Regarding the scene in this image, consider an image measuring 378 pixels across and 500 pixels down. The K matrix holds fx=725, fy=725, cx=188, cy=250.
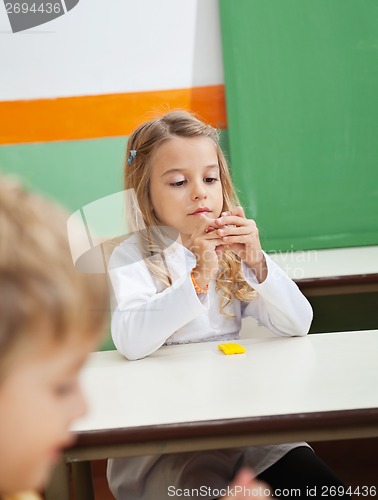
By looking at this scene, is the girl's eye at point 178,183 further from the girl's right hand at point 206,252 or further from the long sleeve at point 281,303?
the long sleeve at point 281,303

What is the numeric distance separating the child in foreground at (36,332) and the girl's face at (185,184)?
43.1 inches

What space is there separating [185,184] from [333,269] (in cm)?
69

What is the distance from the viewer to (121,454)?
0.92 metres

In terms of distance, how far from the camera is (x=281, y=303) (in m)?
1.46

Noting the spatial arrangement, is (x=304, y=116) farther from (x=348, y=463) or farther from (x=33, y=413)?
(x=33, y=413)

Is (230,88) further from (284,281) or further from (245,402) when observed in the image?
(245,402)

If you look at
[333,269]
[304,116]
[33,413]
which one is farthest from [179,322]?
[304,116]

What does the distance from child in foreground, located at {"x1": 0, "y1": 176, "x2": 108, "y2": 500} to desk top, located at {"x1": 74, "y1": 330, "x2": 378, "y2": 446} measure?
1.63ft

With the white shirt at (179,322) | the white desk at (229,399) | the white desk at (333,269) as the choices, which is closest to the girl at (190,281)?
the white shirt at (179,322)

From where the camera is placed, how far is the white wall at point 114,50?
2441 mm

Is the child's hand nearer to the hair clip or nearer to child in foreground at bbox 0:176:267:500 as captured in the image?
child in foreground at bbox 0:176:267:500

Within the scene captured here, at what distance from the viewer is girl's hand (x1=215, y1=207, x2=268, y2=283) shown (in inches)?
57.1

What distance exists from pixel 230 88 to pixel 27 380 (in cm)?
211

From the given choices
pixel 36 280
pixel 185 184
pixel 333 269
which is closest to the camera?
pixel 36 280
